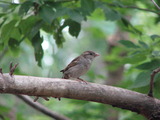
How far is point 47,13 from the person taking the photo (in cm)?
431

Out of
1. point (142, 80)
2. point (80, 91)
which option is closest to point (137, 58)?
point (142, 80)

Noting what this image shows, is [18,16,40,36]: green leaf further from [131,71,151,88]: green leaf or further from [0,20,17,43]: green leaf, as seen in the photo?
[131,71,151,88]: green leaf

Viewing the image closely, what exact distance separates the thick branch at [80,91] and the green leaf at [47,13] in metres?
0.78

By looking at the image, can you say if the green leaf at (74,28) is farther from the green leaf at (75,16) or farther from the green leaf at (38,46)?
the green leaf at (38,46)

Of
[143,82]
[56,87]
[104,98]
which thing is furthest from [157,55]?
[56,87]

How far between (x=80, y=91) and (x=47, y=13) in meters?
1.01

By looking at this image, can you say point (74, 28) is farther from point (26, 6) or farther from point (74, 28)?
point (26, 6)

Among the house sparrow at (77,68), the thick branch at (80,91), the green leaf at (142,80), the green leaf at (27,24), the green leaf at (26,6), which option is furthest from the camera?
the house sparrow at (77,68)

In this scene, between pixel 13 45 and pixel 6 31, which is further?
pixel 13 45

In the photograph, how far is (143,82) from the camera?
4227 millimetres

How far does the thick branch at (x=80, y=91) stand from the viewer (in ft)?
11.6

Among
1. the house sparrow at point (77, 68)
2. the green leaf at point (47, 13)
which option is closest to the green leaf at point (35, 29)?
the green leaf at point (47, 13)

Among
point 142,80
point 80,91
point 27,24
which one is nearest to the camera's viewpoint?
point 80,91

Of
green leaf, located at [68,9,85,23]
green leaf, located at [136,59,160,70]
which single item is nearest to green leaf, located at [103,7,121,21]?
green leaf, located at [68,9,85,23]
